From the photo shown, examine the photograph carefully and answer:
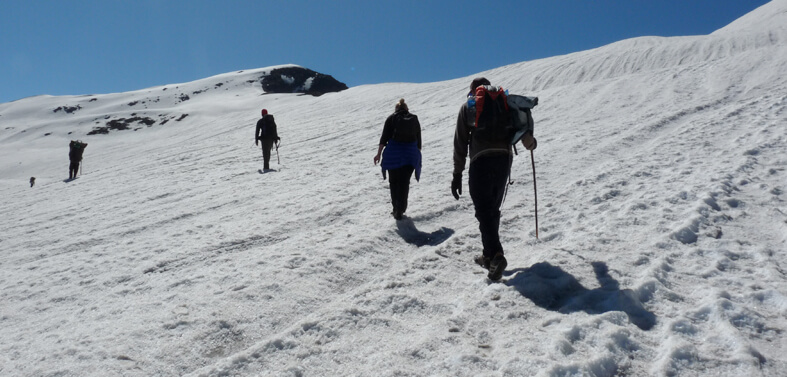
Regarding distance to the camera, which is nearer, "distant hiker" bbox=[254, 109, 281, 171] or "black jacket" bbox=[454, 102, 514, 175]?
"black jacket" bbox=[454, 102, 514, 175]

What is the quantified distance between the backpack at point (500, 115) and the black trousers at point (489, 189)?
0.65 ft

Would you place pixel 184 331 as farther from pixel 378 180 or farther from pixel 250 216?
pixel 378 180

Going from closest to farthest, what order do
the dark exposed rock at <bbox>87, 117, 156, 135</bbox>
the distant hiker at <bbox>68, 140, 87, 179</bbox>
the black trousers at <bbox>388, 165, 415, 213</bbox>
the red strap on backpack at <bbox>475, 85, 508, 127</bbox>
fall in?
the red strap on backpack at <bbox>475, 85, 508, 127</bbox> < the black trousers at <bbox>388, 165, 415, 213</bbox> < the distant hiker at <bbox>68, 140, 87, 179</bbox> < the dark exposed rock at <bbox>87, 117, 156, 135</bbox>

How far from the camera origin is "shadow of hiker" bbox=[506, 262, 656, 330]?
326 centimetres

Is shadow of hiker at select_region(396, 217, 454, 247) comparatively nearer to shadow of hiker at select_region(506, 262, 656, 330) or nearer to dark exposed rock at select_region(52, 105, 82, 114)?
shadow of hiker at select_region(506, 262, 656, 330)

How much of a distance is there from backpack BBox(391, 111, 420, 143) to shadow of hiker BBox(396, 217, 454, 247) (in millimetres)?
1171

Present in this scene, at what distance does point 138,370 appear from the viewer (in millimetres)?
2977

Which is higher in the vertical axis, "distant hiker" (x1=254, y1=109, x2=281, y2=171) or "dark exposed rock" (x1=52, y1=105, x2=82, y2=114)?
"dark exposed rock" (x1=52, y1=105, x2=82, y2=114)

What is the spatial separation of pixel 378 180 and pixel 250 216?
2860 millimetres

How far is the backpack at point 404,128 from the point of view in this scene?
6117mm

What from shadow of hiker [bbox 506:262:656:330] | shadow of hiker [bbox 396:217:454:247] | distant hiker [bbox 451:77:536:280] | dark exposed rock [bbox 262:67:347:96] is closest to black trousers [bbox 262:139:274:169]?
shadow of hiker [bbox 396:217:454:247]

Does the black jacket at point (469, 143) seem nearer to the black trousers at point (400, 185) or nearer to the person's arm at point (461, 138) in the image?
the person's arm at point (461, 138)

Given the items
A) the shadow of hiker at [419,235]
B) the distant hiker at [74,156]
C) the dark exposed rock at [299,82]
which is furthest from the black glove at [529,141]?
the dark exposed rock at [299,82]

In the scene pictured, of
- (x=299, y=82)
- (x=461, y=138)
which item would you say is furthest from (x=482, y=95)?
(x=299, y=82)
